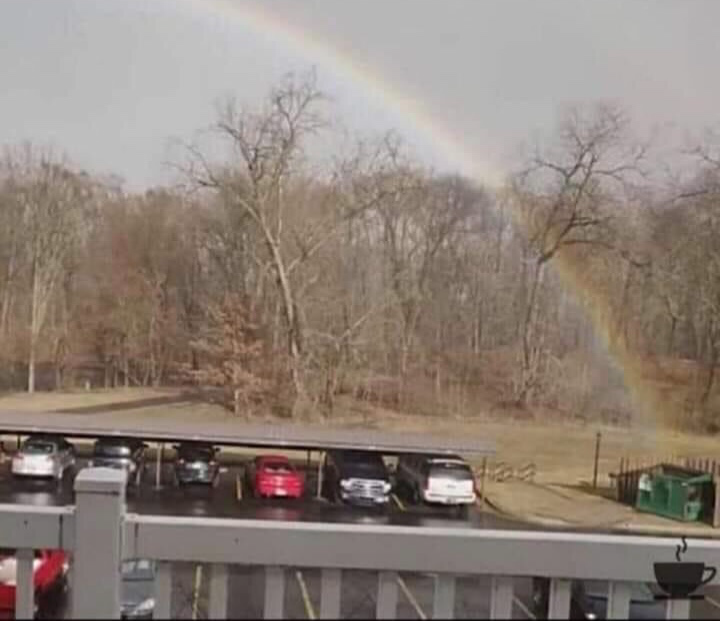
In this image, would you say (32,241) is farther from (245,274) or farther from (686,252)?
(686,252)

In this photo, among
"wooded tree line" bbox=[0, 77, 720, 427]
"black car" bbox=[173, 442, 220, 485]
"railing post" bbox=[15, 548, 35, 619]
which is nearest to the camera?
"railing post" bbox=[15, 548, 35, 619]

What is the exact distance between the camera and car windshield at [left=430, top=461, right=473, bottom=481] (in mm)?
3871

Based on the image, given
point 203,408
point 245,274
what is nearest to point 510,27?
point 245,274

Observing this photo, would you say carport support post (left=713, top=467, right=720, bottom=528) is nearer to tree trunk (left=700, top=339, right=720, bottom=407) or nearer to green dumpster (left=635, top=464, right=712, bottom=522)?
green dumpster (left=635, top=464, right=712, bottom=522)

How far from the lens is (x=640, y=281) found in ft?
13.8

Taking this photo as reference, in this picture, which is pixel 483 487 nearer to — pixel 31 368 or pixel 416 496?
pixel 416 496

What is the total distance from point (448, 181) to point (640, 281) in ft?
3.39

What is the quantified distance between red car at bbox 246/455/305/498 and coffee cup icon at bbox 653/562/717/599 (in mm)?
2487

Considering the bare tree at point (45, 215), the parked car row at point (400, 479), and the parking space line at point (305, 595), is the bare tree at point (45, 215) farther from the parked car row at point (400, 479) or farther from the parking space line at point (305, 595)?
the parking space line at point (305, 595)

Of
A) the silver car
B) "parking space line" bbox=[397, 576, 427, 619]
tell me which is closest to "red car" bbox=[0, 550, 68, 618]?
"parking space line" bbox=[397, 576, 427, 619]

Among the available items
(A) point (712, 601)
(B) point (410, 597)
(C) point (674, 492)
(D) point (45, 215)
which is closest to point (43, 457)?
(D) point (45, 215)

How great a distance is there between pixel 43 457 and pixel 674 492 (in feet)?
9.08

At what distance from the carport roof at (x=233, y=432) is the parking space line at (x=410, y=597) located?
112 inches

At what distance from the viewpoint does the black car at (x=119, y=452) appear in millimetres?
3676
